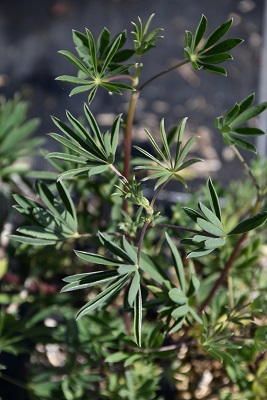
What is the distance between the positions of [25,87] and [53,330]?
111cm

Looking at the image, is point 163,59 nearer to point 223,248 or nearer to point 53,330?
point 223,248

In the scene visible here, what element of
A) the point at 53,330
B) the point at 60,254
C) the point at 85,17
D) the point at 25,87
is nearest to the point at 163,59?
the point at 85,17

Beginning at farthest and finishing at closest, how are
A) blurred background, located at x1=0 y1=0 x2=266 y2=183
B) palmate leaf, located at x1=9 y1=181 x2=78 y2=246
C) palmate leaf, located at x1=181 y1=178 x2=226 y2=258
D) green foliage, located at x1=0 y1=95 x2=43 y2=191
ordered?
blurred background, located at x1=0 y1=0 x2=266 y2=183 < green foliage, located at x1=0 y1=95 x2=43 y2=191 < palmate leaf, located at x1=9 y1=181 x2=78 y2=246 < palmate leaf, located at x1=181 y1=178 x2=226 y2=258

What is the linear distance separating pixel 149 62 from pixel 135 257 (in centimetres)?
129

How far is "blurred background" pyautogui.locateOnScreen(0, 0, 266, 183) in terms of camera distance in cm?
179

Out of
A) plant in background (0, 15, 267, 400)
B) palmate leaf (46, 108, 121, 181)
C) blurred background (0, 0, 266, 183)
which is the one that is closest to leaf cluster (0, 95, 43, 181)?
plant in background (0, 15, 267, 400)

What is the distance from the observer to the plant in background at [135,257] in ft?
2.11

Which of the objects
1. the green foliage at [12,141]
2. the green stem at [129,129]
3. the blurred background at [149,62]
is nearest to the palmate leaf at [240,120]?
the green stem at [129,129]

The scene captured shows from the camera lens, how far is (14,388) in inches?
43.4

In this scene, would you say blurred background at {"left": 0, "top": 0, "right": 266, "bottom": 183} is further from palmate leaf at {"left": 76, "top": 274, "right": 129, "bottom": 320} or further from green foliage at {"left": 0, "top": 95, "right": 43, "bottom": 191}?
palmate leaf at {"left": 76, "top": 274, "right": 129, "bottom": 320}

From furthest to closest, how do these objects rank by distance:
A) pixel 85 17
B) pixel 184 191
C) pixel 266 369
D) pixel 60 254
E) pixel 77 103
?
pixel 85 17
pixel 77 103
pixel 184 191
pixel 60 254
pixel 266 369

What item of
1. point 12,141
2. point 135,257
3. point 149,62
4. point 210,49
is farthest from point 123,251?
point 149,62

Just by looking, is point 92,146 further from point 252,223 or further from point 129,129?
point 252,223

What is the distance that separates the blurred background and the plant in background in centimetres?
66
